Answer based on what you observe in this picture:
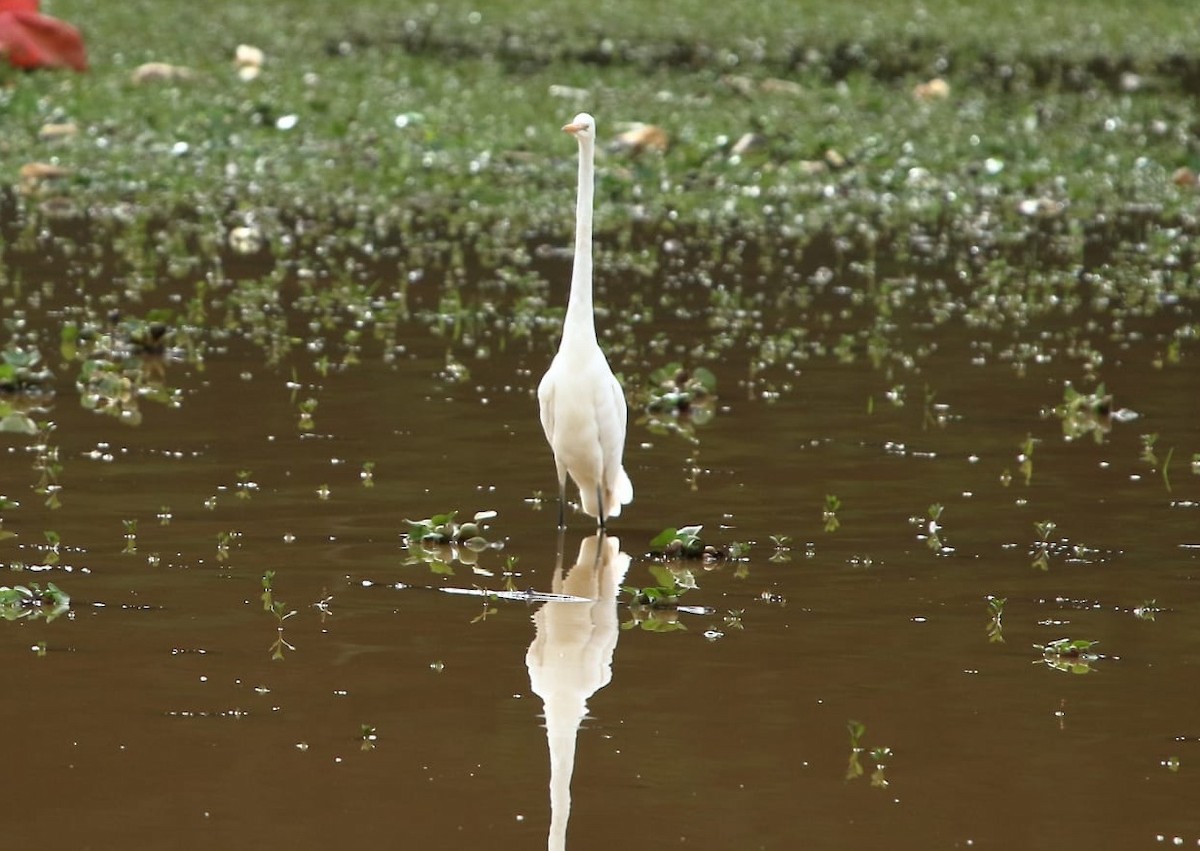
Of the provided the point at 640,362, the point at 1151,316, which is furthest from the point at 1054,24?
the point at 640,362

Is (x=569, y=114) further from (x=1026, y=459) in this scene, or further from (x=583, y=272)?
(x=583, y=272)

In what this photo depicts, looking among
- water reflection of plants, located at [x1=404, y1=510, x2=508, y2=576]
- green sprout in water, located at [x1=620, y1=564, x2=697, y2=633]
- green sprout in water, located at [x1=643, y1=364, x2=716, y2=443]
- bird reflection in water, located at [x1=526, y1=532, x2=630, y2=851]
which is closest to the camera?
bird reflection in water, located at [x1=526, y1=532, x2=630, y2=851]

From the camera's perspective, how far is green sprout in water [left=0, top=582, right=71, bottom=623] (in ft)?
26.1

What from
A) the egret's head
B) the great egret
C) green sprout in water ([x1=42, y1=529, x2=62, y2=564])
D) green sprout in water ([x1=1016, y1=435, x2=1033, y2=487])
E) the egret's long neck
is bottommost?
green sprout in water ([x1=42, y1=529, x2=62, y2=564])

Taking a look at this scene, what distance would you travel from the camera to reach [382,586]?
28.1 ft

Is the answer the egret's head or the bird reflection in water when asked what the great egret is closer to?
the egret's head

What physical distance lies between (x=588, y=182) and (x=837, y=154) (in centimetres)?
1371

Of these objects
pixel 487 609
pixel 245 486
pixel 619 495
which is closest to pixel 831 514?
pixel 619 495

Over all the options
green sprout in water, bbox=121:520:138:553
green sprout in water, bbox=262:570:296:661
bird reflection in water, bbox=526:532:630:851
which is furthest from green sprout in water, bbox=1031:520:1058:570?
green sprout in water, bbox=121:520:138:553

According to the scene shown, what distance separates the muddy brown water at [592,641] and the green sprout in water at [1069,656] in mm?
60

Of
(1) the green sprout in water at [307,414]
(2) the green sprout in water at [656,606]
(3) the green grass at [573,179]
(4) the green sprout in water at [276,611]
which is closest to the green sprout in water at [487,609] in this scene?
(2) the green sprout in water at [656,606]

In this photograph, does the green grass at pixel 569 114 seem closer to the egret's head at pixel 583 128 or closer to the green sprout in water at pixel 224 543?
the egret's head at pixel 583 128

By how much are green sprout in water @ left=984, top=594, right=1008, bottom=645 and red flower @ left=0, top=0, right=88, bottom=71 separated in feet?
64.2

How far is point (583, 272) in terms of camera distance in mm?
9484
